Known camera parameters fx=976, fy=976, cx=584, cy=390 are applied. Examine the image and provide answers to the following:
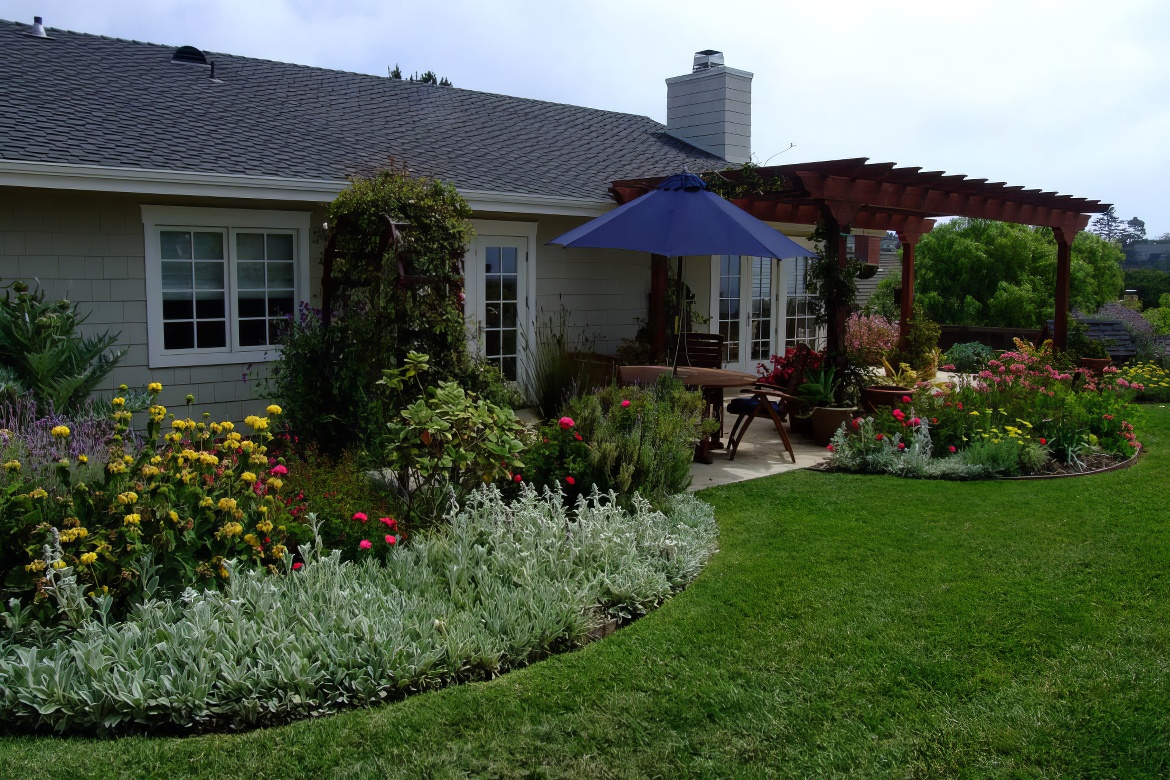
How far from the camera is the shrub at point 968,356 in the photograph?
50.7 ft

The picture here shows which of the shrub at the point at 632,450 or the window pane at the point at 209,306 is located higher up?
the window pane at the point at 209,306

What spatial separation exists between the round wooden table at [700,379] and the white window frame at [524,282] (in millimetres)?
1735

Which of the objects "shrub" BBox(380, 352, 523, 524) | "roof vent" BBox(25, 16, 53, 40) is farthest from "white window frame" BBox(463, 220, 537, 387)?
"roof vent" BBox(25, 16, 53, 40)

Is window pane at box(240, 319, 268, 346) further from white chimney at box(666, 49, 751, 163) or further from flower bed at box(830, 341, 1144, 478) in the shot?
white chimney at box(666, 49, 751, 163)

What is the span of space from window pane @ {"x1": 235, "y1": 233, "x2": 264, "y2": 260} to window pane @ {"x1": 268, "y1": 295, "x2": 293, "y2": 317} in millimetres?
372

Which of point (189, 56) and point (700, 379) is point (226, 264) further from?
point (700, 379)

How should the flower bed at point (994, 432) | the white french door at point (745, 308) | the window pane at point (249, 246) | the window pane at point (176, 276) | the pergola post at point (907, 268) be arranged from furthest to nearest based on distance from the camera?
the pergola post at point (907, 268) < the white french door at point (745, 308) < the window pane at point (249, 246) < the window pane at point (176, 276) < the flower bed at point (994, 432)

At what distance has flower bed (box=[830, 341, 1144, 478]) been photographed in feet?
25.1

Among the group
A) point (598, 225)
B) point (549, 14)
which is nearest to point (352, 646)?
point (598, 225)

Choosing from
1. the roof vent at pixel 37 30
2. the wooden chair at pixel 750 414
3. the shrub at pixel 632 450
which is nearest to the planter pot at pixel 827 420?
the wooden chair at pixel 750 414

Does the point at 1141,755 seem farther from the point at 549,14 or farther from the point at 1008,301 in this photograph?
the point at 1008,301

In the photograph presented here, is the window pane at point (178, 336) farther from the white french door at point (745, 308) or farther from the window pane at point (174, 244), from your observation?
the white french door at point (745, 308)

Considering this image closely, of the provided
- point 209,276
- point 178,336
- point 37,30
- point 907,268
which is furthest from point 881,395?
point 37,30

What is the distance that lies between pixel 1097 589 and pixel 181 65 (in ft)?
31.7
